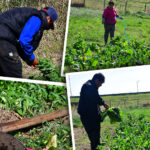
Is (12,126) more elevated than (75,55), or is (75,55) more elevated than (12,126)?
(75,55)

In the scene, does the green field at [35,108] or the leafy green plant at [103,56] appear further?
the leafy green plant at [103,56]

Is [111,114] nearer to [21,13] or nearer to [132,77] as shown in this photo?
[132,77]

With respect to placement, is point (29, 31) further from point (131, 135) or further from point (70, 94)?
point (131, 135)

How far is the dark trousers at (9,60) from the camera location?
4.80 meters

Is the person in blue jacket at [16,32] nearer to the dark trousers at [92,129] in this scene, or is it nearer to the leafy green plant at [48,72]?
the leafy green plant at [48,72]

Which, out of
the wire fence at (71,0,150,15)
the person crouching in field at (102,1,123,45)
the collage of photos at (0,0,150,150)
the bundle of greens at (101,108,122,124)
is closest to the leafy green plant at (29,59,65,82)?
the collage of photos at (0,0,150,150)

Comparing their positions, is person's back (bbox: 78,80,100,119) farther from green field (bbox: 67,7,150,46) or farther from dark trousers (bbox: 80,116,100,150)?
green field (bbox: 67,7,150,46)

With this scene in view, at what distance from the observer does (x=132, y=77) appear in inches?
182

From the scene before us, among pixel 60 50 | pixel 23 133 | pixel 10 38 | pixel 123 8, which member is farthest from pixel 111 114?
pixel 123 8

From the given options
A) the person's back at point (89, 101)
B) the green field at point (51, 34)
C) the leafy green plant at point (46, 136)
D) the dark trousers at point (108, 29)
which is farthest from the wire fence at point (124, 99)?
the dark trousers at point (108, 29)

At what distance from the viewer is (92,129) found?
4891 mm

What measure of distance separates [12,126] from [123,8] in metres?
4.39

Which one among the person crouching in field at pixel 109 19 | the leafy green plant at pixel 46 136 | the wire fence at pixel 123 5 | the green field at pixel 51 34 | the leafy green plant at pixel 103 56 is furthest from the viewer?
the wire fence at pixel 123 5

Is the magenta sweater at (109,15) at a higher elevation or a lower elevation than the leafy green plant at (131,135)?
higher
